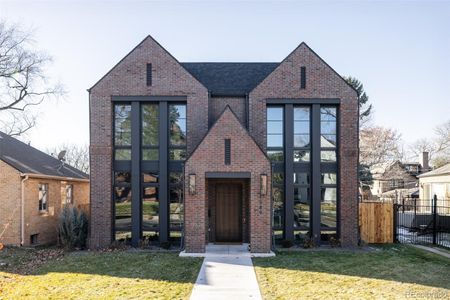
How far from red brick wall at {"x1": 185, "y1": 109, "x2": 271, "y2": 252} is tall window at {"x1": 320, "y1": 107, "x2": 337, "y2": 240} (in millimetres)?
2907

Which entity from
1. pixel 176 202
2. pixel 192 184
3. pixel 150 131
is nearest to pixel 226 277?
pixel 192 184

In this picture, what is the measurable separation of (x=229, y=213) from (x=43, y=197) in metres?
8.74

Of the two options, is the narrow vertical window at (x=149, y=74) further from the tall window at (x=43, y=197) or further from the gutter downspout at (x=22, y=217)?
the tall window at (x=43, y=197)

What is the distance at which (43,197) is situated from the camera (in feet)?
48.1

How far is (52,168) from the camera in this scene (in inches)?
655

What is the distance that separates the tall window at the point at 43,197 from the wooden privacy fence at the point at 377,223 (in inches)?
553

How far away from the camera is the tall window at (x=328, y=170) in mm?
12656

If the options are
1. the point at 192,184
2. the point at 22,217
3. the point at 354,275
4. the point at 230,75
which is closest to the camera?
the point at 354,275

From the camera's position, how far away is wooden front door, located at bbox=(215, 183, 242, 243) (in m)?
12.6

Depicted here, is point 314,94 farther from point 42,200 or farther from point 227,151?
point 42,200

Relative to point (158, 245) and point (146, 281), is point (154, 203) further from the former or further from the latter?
point (146, 281)

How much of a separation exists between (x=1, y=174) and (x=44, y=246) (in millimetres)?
3454

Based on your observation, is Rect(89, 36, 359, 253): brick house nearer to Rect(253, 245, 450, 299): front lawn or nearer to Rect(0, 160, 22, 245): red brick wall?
Rect(253, 245, 450, 299): front lawn

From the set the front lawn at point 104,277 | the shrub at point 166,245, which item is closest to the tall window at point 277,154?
the front lawn at point 104,277
